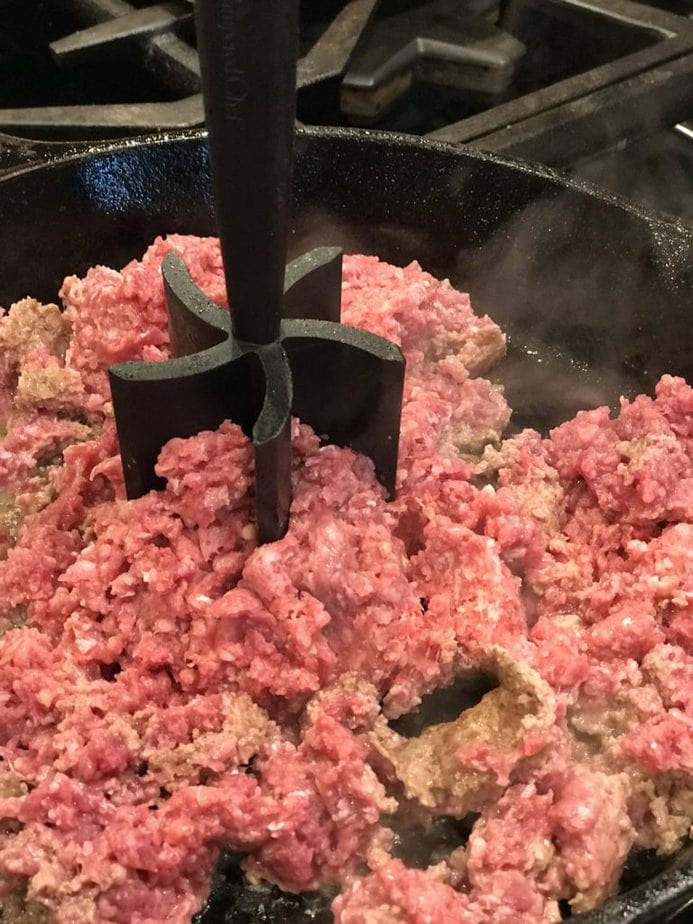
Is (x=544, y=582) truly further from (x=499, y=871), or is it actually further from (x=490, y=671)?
(x=499, y=871)

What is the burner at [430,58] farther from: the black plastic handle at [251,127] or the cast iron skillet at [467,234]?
the black plastic handle at [251,127]

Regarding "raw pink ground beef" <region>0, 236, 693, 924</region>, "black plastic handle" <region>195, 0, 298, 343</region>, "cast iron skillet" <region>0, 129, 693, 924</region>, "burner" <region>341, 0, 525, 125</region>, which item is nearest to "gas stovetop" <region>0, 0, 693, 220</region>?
"burner" <region>341, 0, 525, 125</region>

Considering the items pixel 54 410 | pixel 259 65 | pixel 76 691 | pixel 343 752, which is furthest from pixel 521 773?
pixel 54 410

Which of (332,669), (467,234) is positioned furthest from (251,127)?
(467,234)

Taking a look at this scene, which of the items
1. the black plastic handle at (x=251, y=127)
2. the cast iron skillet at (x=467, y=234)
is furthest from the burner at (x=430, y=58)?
the black plastic handle at (x=251, y=127)

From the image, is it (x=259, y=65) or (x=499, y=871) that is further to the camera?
(x=499, y=871)

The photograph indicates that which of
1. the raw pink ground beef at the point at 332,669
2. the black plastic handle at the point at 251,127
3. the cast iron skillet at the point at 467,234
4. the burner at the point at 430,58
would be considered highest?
the black plastic handle at the point at 251,127
